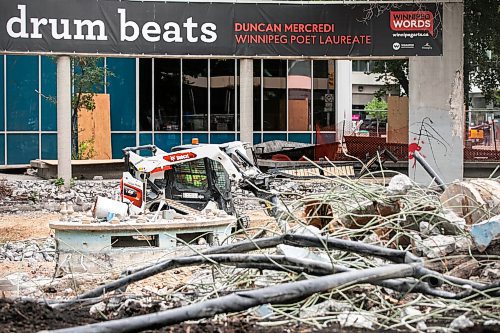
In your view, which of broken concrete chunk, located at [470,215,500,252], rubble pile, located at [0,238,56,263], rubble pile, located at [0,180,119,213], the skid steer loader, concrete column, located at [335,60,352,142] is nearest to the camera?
broken concrete chunk, located at [470,215,500,252]

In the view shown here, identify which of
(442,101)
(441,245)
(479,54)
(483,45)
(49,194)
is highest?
(483,45)

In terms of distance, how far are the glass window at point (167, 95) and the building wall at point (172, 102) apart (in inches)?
1.5

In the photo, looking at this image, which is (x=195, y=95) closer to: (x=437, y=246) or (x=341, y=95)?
(x=341, y=95)

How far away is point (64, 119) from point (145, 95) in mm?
9671

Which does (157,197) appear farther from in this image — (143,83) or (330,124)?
(330,124)

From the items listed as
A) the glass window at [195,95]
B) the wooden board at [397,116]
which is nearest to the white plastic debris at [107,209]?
the wooden board at [397,116]

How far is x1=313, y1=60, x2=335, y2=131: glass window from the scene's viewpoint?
3791 centimetres

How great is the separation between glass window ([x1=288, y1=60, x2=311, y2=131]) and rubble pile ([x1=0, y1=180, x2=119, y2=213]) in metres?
11.1

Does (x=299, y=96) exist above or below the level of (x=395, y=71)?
below

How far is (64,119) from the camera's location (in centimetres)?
2614

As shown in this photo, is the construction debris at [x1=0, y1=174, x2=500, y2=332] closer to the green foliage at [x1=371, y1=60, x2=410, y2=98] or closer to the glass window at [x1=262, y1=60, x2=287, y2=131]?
the glass window at [x1=262, y1=60, x2=287, y2=131]

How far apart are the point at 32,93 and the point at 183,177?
19.6 m

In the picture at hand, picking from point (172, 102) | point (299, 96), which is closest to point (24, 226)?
point (172, 102)

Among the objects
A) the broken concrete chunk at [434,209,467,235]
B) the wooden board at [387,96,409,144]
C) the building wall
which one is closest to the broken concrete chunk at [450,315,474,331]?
the broken concrete chunk at [434,209,467,235]
